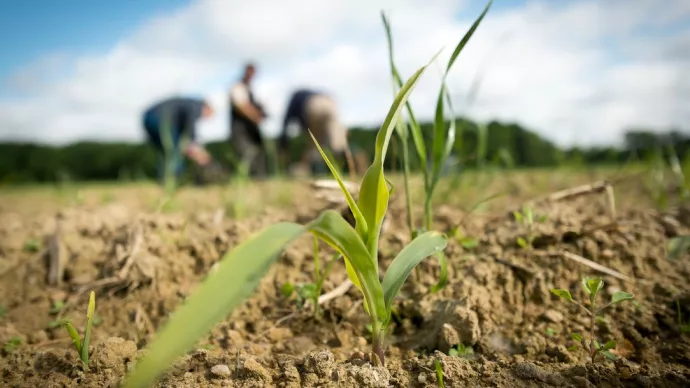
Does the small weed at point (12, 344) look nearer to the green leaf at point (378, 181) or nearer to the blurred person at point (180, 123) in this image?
the green leaf at point (378, 181)

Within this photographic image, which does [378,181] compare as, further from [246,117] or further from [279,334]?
[246,117]

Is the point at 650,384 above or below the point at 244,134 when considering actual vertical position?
below

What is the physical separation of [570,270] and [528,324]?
0.93 feet

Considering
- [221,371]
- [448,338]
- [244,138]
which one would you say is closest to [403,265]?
[448,338]

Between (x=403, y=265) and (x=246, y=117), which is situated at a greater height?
(x=246, y=117)

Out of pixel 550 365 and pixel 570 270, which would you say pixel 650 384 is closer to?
pixel 550 365

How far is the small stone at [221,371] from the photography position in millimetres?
816

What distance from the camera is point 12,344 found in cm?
107

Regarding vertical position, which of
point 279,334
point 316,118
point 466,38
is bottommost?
point 279,334

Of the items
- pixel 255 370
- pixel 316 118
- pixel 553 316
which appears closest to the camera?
pixel 255 370

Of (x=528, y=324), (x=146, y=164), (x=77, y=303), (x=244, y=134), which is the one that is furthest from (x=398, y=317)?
(x=146, y=164)

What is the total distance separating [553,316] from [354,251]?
645 mm

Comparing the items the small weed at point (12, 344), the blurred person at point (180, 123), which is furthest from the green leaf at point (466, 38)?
the blurred person at point (180, 123)

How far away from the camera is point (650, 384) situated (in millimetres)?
788
